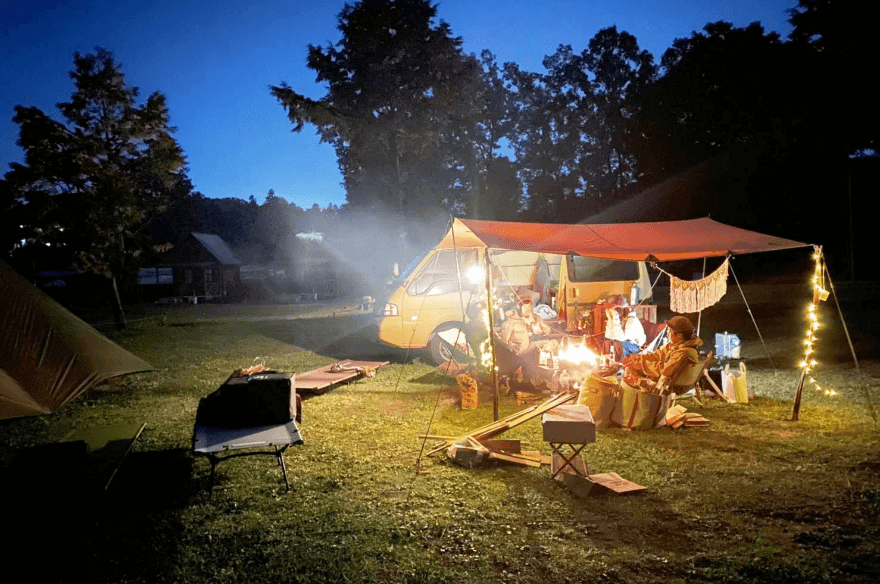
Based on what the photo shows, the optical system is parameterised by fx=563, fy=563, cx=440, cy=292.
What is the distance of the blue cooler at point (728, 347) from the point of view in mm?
8953

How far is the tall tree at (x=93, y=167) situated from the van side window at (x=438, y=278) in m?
9.63

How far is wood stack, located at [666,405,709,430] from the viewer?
21.5 feet

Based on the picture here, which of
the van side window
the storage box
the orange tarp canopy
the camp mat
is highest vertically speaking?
the orange tarp canopy

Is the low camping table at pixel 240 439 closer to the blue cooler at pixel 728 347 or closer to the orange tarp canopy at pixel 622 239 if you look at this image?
the orange tarp canopy at pixel 622 239

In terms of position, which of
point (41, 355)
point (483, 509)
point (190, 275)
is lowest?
point (483, 509)

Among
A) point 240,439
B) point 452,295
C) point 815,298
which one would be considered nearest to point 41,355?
point 240,439

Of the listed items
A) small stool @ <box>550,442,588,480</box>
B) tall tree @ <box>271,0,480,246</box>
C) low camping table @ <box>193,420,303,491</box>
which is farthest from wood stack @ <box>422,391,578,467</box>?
tall tree @ <box>271,0,480,246</box>

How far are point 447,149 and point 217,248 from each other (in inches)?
664

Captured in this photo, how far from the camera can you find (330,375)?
31.4 feet

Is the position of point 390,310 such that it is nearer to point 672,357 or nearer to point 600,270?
point 600,270

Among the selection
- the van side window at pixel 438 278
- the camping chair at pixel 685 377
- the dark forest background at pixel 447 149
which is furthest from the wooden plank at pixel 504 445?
the dark forest background at pixel 447 149

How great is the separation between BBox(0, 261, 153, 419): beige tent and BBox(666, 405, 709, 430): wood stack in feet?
20.6

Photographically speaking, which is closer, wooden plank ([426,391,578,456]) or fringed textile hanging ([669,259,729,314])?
wooden plank ([426,391,578,456])

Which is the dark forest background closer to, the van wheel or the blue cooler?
the van wheel
